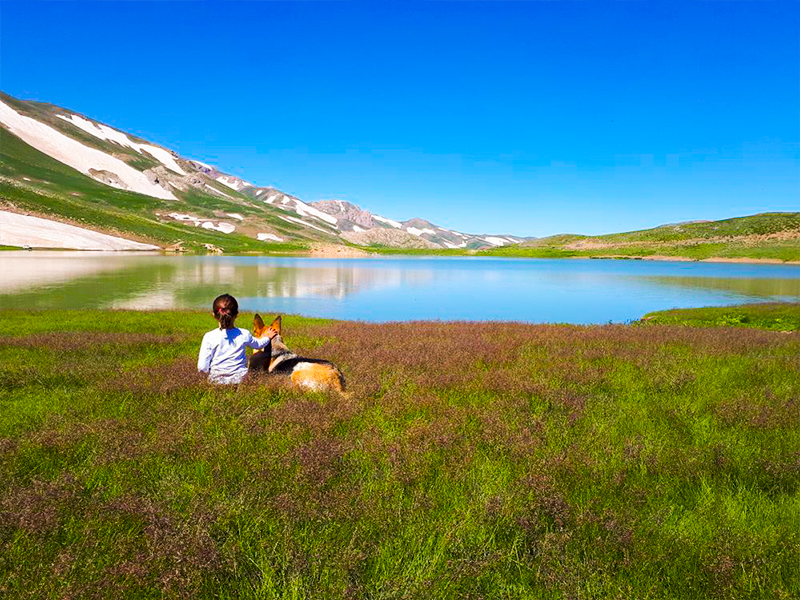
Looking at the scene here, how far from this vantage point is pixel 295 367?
889 centimetres

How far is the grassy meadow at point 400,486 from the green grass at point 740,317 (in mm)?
17949

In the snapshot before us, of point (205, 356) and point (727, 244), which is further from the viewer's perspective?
point (727, 244)

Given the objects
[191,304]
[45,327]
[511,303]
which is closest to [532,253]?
[511,303]

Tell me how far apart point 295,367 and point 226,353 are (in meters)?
1.36

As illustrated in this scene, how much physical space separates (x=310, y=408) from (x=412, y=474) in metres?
2.77

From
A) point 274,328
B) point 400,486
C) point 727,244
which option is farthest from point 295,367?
point 727,244

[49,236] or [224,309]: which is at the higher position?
[49,236]

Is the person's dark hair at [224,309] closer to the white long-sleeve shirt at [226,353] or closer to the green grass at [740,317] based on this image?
the white long-sleeve shirt at [226,353]

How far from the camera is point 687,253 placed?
14362 centimetres

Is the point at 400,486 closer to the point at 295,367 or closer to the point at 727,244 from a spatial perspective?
the point at 295,367

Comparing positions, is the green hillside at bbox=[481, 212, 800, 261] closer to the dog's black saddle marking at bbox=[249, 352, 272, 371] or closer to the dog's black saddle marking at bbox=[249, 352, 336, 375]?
the dog's black saddle marking at bbox=[249, 352, 336, 375]

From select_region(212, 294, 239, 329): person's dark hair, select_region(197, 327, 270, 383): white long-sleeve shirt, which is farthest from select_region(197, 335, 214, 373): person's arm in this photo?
select_region(212, 294, 239, 329): person's dark hair

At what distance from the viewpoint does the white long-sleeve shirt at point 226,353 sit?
26.9 feet

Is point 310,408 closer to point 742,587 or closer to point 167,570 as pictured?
point 167,570
